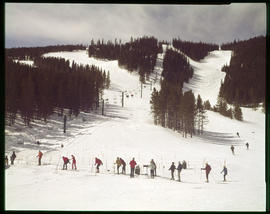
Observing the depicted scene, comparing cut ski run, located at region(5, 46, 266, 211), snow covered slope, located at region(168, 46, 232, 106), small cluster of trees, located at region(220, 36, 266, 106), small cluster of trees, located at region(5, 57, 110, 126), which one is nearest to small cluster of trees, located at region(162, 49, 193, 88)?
snow covered slope, located at region(168, 46, 232, 106)

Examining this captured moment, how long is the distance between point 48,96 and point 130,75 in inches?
4150

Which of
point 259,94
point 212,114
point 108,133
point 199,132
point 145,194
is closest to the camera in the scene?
Result: point 145,194

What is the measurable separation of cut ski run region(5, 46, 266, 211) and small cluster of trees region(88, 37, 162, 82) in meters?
84.6

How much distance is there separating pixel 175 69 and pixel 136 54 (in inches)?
1206

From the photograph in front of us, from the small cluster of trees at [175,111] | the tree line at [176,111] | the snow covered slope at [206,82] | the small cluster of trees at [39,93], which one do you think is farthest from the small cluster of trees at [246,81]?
the small cluster of trees at [39,93]

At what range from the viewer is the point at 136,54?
16475 cm

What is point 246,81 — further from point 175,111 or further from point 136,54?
point 175,111

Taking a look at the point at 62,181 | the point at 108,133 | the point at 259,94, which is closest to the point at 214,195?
the point at 62,181

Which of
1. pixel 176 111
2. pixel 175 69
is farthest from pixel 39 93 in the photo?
pixel 175 69

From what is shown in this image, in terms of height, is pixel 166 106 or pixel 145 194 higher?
pixel 166 106

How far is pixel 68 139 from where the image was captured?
1609 inches

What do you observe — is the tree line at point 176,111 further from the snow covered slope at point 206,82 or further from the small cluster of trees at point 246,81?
the snow covered slope at point 206,82

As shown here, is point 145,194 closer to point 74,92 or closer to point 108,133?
point 108,133

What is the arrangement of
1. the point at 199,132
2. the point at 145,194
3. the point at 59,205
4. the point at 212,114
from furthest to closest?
the point at 212,114 → the point at 199,132 → the point at 145,194 → the point at 59,205
